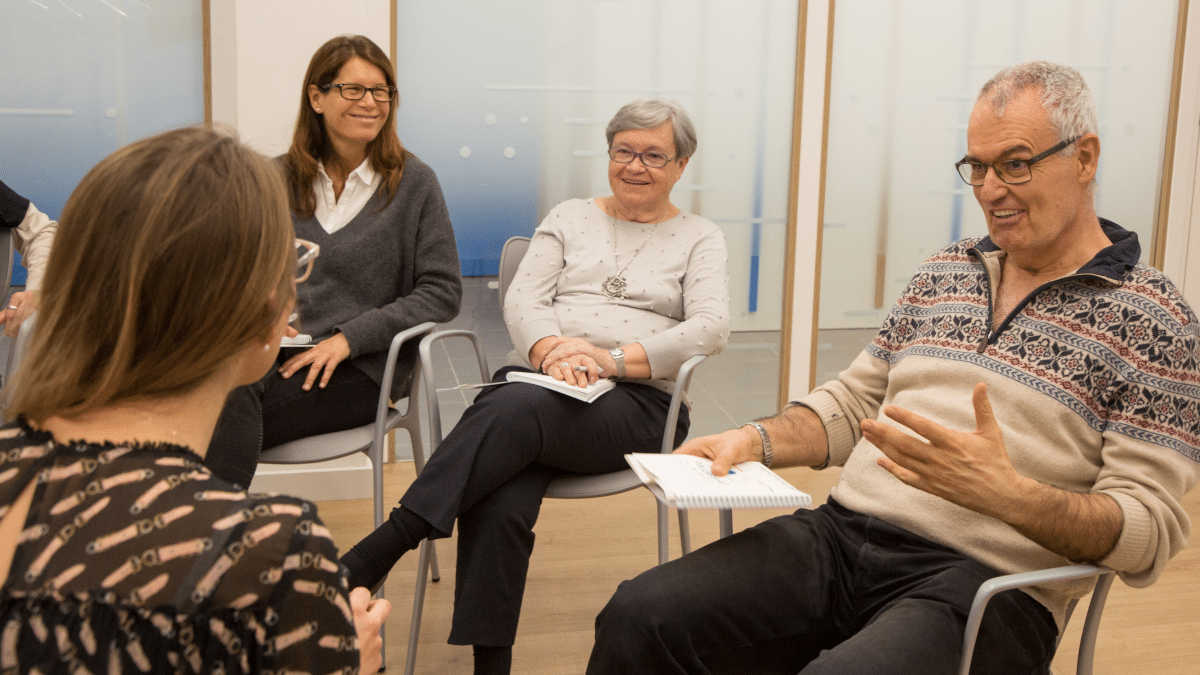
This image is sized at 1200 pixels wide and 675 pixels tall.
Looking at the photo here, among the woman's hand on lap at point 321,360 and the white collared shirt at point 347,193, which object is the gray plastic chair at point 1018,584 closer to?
the woman's hand on lap at point 321,360

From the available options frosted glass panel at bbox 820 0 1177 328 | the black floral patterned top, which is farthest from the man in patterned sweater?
frosted glass panel at bbox 820 0 1177 328

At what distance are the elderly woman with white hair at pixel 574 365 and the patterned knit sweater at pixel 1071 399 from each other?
653mm

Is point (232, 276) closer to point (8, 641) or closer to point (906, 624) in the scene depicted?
point (8, 641)

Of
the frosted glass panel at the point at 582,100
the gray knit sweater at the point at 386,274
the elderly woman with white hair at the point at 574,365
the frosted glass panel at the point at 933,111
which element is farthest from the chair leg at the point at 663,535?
the frosted glass panel at the point at 933,111

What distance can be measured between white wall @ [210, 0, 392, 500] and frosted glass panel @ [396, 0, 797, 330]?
0.32 meters

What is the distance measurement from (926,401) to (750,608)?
0.50m

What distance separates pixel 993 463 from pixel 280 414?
1.61 m

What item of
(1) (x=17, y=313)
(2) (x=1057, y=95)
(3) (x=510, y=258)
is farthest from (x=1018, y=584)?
(1) (x=17, y=313)

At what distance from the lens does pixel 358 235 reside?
259 centimetres

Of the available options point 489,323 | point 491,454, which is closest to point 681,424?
point 491,454

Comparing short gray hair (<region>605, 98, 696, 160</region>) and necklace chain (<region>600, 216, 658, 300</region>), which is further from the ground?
short gray hair (<region>605, 98, 696, 160</region>)

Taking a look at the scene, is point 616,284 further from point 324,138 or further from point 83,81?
point 83,81

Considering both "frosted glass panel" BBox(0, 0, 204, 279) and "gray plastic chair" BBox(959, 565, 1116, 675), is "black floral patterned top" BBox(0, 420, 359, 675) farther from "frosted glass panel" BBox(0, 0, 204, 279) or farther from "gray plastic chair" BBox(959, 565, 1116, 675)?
"frosted glass panel" BBox(0, 0, 204, 279)

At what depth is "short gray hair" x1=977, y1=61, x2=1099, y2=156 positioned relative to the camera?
170 centimetres
